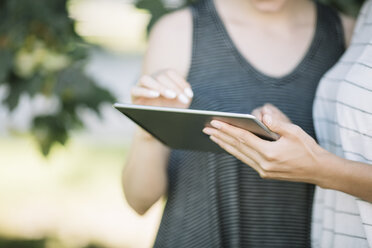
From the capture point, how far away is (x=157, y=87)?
117 cm

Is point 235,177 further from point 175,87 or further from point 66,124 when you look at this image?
point 66,124

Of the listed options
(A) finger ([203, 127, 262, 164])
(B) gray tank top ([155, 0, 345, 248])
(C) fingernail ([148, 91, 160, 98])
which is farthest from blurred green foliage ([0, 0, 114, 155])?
(A) finger ([203, 127, 262, 164])

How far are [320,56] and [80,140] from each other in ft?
16.1

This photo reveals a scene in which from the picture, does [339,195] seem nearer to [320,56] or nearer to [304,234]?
[304,234]

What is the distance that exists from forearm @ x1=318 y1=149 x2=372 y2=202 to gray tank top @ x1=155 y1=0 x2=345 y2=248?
29 cm

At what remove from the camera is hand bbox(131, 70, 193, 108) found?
1165 mm

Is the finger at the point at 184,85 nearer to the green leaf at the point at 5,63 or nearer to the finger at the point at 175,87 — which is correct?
the finger at the point at 175,87

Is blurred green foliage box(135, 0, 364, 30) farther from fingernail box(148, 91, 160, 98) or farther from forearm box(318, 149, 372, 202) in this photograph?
forearm box(318, 149, 372, 202)

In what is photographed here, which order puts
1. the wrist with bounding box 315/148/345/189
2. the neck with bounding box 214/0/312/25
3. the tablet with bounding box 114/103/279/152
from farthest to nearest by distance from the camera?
the neck with bounding box 214/0/312/25, the wrist with bounding box 315/148/345/189, the tablet with bounding box 114/103/279/152

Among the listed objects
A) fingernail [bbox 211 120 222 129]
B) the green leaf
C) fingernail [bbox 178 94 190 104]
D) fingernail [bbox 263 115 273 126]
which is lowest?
the green leaf

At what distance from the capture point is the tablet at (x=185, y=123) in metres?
0.99

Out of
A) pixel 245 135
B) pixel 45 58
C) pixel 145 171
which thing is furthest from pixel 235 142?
pixel 45 58

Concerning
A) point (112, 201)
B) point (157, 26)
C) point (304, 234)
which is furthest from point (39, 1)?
point (112, 201)

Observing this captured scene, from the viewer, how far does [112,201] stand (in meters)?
4.43
